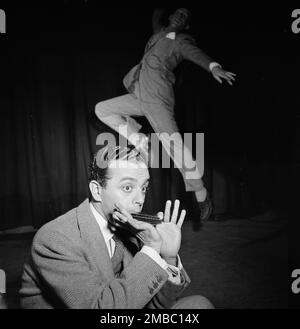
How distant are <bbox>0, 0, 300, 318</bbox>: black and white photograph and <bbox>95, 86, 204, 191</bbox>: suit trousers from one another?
1cm

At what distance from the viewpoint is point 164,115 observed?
377cm

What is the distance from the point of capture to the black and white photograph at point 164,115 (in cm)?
358

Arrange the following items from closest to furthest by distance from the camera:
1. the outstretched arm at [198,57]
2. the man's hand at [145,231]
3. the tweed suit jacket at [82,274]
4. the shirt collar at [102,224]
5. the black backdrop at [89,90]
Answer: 1. the tweed suit jacket at [82,274]
2. the man's hand at [145,231]
3. the shirt collar at [102,224]
4. the outstretched arm at [198,57]
5. the black backdrop at [89,90]

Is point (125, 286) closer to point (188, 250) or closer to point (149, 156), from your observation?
point (188, 250)

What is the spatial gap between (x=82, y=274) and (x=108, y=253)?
0.54 feet

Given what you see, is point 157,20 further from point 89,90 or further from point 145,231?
point 145,231

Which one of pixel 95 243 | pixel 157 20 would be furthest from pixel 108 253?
pixel 157 20

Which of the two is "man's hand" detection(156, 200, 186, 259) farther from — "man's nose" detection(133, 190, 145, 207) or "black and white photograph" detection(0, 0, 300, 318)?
"black and white photograph" detection(0, 0, 300, 318)

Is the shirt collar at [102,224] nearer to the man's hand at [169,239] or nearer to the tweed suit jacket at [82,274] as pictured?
the tweed suit jacket at [82,274]

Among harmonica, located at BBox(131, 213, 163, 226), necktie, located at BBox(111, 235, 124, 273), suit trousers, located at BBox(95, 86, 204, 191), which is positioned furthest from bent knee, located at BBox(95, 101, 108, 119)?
harmonica, located at BBox(131, 213, 163, 226)

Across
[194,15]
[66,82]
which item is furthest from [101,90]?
[194,15]

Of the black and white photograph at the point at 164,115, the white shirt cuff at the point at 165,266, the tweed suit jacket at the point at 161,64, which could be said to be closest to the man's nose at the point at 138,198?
the white shirt cuff at the point at 165,266

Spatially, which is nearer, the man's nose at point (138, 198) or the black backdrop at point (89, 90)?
the man's nose at point (138, 198)

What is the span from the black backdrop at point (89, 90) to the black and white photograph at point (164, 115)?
0.01 meters
